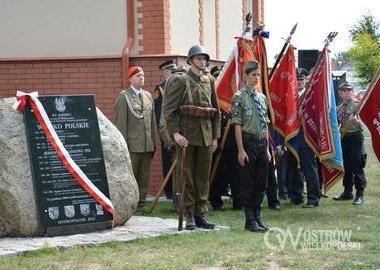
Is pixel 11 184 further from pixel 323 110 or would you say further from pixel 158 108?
pixel 323 110

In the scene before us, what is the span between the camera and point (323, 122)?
10.3m

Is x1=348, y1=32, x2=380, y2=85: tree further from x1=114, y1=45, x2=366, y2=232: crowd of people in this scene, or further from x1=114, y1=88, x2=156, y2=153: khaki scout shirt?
x1=114, y1=88, x2=156, y2=153: khaki scout shirt

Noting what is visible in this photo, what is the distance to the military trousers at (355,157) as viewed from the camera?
11172 mm

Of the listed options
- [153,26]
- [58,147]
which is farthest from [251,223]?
[153,26]

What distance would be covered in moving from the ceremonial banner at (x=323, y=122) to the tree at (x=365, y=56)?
3647 centimetres

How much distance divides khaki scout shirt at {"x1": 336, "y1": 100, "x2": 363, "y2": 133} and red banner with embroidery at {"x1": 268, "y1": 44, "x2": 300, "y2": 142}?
3.87ft

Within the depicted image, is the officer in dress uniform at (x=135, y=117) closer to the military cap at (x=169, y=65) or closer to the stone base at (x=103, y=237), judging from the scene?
the military cap at (x=169, y=65)

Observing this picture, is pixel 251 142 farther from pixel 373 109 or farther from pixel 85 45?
pixel 85 45

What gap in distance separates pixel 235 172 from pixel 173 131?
2.70 meters

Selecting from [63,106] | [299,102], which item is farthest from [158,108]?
[63,106]

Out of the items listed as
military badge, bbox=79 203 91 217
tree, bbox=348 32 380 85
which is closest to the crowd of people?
military badge, bbox=79 203 91 217

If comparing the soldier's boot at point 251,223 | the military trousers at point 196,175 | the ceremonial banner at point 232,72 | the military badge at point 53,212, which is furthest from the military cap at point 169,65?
the military badge at point 53,212

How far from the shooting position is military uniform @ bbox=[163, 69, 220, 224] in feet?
26.6

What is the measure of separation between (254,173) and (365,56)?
39973 mm
